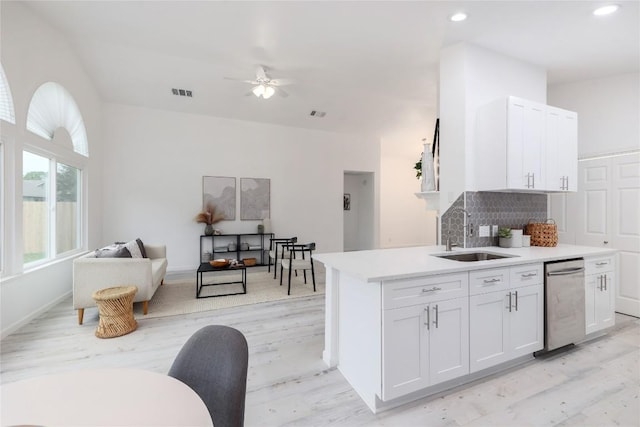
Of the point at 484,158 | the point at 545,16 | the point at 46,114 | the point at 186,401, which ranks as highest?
the point at 545,16

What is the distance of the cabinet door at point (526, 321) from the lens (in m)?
2.23

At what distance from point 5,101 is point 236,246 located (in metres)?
3.88

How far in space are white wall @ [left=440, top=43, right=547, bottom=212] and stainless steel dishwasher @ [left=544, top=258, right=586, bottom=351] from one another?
109 centimetres

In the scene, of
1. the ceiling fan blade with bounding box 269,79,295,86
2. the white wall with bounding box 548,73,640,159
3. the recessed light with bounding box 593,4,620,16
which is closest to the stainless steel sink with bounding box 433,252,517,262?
the recessed light with bounding box 593,4,620,16

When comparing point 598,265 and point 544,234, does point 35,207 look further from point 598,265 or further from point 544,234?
point 598,265

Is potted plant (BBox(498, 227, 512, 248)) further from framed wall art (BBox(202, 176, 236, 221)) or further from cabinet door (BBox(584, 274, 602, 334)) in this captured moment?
framed wall art (BBox(202, 176, 236, 221))

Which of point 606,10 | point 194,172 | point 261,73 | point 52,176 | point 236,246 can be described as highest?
point 261,73

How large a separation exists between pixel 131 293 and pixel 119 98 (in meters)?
4.00

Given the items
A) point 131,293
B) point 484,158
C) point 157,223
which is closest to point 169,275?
point 157,223

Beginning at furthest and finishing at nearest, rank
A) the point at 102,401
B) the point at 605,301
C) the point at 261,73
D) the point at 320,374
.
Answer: the point at 261,73 < the point at 605,301 < the point at 320,374 < the point at 102,401

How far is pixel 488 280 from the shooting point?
83.3 inches

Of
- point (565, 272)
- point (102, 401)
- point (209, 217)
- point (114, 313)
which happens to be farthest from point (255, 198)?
point (102, 401)

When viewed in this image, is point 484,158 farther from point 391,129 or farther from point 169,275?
point 169,275

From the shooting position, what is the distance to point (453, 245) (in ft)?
10.0
